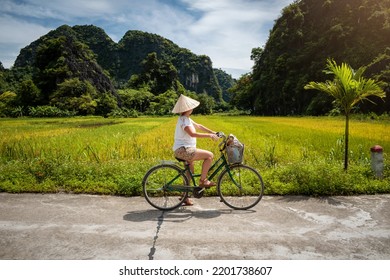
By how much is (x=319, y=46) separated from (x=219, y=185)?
3694cm

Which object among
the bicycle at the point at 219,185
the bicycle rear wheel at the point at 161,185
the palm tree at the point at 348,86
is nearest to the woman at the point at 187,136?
the bicycle at the point at 219,185

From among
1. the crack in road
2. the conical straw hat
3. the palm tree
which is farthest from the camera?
the palm tree

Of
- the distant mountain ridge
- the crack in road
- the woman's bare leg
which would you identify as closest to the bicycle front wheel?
the woman's bare leg

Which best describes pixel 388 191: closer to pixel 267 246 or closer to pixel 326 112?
pixel 267 246

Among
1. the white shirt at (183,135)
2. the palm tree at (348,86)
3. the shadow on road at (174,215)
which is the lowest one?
the shadow on road at (174,215)

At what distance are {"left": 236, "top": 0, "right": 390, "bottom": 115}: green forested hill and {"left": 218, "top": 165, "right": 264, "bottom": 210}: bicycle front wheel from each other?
28.9 m

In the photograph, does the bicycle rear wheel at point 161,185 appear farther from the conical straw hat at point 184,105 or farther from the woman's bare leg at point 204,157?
the conical straw hat at point 184,105

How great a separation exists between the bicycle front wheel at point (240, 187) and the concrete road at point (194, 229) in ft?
0.46

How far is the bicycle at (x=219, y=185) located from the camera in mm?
4309

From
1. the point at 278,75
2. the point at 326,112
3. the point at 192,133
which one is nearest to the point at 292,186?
the point at 192,133

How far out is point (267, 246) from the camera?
3.11 meters

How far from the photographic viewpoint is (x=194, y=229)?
3.54 metres

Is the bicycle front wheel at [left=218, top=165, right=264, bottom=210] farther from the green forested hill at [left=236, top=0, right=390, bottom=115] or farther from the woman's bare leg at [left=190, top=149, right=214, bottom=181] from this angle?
the green forested hill at [left=236, top=0, right=390, bottom=115]

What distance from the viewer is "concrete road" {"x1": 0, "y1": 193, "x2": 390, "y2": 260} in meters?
2.98
